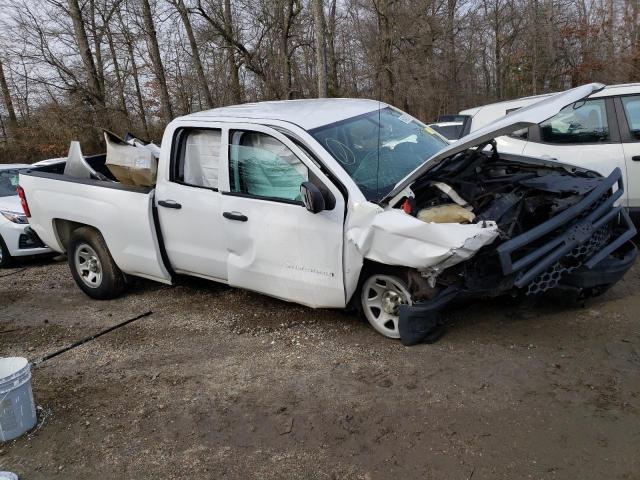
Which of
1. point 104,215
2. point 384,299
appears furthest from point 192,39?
point 384,299

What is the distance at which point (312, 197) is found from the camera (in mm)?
3898

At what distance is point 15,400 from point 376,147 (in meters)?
3.18

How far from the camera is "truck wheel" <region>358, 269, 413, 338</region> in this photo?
4.01 meters

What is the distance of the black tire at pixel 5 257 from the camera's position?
8.25 m

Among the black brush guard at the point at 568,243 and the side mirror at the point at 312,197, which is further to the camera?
the side mirror at the point at 312,197

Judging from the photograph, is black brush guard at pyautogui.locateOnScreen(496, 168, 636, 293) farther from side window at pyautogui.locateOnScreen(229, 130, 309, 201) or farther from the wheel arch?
the wheel arch

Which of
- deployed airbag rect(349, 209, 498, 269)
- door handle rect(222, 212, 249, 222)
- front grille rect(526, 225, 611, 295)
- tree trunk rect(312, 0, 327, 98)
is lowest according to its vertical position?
front grille rect(526, 225, 611, 295)

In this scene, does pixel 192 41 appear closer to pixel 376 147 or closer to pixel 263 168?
pixel 263 168

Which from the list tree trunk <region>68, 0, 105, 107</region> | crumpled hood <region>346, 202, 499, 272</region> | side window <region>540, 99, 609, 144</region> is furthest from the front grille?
tree trunk <region>68, 0, 105, 107</region>

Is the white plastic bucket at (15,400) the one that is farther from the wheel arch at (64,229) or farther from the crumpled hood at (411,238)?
the wheel arch at (64,229)

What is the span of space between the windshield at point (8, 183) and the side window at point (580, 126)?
26.7ft

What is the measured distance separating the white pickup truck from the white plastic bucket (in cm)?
184

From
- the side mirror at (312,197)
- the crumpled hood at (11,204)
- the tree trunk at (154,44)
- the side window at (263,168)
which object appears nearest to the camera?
the side mirror at (312,197)

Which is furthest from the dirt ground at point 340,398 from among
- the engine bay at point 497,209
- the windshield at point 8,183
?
the windshield at point 8,183
